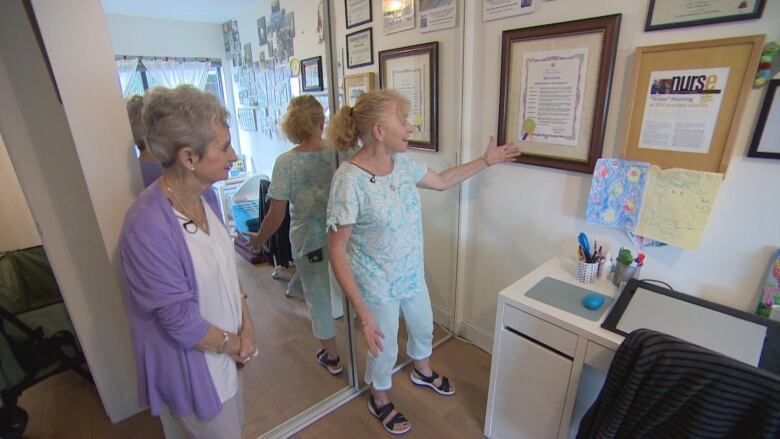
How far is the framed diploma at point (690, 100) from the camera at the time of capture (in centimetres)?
110

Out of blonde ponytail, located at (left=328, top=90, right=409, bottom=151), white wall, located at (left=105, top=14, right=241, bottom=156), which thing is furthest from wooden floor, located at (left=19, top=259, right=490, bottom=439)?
white wall, located at (left=105, top=14, right=241, bottom=156)

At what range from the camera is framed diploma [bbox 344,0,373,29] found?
5.80 feet

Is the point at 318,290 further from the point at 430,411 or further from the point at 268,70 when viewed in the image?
the point at 268,70

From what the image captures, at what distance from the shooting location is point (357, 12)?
183 centimetres

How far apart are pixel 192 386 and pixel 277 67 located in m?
1.20

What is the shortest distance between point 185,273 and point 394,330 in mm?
896

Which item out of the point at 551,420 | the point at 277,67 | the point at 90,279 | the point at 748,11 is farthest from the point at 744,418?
the point at 90,279

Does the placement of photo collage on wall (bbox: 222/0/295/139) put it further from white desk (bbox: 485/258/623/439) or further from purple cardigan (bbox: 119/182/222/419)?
white desk (bbox: 485/258/623/439)

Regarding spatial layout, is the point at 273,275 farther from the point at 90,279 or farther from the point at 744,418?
the point at 744,418

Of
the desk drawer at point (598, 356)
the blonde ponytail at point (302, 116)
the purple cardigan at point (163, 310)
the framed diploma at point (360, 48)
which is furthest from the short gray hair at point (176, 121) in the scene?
the desk drawer at point (598, 356)

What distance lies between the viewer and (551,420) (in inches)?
52.1

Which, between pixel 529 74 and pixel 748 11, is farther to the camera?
pixel 529 74

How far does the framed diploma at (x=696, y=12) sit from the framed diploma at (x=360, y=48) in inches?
46.7

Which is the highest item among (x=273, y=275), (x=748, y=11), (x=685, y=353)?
(x=748, y=11)
